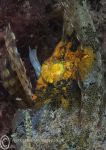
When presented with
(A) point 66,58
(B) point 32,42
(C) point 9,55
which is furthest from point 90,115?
(B) point 32,42

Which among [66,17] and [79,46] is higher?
[66,17]

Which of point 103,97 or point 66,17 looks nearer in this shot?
point 103,97

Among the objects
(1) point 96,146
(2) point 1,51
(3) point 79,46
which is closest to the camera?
(1) point 96,146

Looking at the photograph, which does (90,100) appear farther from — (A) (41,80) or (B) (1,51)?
(B) (1,51)
